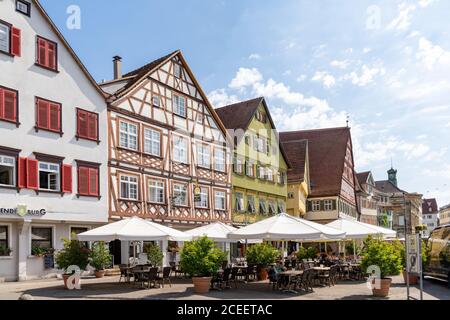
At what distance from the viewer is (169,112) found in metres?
31.1

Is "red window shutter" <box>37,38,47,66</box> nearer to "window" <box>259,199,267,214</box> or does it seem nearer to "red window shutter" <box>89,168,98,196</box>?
"red window shutter" <box>89,168,98,196</box>

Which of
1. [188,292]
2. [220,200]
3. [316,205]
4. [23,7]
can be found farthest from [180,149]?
[316,205]

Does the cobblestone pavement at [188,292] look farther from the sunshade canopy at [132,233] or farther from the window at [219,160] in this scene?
the window at [219,160]

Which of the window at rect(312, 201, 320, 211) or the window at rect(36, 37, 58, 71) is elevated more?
the window at rect(36, 37, 58, 71)

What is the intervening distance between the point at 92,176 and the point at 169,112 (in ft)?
23.5

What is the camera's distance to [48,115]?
23.6 metres

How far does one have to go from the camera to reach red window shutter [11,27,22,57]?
22281 millimetres

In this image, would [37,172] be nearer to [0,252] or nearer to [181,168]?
[0,252]

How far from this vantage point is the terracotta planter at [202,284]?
1689 cm

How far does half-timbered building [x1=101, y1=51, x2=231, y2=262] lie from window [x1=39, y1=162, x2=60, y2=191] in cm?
324

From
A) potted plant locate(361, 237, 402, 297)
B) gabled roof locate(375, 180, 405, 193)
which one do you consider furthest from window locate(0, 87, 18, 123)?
gabled roof locate(375, 180, 405, 193)
